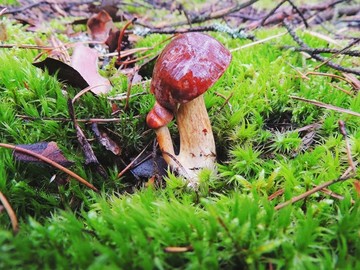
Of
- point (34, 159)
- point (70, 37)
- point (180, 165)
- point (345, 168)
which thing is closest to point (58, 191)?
point (34, 159)

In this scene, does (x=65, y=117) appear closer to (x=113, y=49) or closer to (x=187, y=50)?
(x=187, y=50)

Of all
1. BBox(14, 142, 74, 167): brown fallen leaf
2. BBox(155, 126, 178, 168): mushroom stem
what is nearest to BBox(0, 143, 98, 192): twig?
BBox(14, 142, 74, 167): brown fallen leaf

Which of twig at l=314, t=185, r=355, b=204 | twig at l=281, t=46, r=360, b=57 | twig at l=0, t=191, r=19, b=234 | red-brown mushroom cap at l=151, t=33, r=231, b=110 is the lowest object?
twig at l=314, t=185, r=355, b=204

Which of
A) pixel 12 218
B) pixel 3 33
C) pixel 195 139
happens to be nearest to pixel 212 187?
pixel 195 139

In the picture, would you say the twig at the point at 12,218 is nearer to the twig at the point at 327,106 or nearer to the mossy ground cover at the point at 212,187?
the mossy ground cover at the point at 212,187

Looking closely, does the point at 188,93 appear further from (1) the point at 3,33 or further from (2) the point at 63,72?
(1) the point at 3,33

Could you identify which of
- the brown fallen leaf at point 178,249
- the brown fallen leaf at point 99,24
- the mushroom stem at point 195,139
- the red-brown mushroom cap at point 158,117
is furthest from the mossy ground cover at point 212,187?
the brown fallen leaf at point 99,24

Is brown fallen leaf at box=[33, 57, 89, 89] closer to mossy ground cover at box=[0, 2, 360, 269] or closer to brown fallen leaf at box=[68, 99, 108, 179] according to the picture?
mossy ground cover at box=[0, 2, 360, 269]
